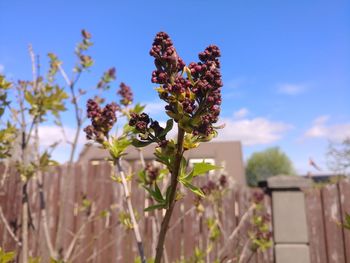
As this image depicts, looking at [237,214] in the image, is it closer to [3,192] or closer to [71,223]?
[71,223]

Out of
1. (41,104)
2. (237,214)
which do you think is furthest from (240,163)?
(41,104)

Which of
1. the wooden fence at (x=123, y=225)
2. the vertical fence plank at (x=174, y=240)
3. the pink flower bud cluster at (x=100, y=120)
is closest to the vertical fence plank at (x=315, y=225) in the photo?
the wooden fence at (x=123, y=225)

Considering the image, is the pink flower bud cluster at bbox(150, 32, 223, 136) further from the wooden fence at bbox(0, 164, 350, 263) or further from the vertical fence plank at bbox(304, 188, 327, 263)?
the vertical fence plank at bbox(304, 188, 327, 263)

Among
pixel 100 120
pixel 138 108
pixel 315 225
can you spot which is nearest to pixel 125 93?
pixel 138 108

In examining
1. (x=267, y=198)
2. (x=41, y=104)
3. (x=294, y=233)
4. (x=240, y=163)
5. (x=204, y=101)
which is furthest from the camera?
(x=240, y=163)

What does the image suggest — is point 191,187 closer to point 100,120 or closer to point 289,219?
point 100,120

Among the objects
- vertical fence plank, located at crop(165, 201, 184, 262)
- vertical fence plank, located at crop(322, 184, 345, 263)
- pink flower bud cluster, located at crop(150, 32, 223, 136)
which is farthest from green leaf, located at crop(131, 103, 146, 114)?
vertical fence plank, located at crop(322, 184, 345, 263)

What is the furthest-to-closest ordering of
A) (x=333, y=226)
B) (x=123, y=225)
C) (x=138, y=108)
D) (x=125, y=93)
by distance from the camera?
(x=333, y=226) → (x=123, y=225) → (x=125, y=93) → (x=138, y=108)
